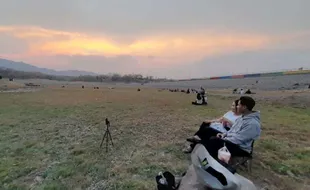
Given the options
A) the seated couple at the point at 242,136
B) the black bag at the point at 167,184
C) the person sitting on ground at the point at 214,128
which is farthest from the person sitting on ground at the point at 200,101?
the black bag at the point at 167,184

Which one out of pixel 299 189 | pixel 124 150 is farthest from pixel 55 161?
pixel 299 189

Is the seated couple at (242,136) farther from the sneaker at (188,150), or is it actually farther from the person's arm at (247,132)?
the sneaker at (188,150)

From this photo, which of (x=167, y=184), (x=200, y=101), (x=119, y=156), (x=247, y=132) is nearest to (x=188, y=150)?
(x=119, y=156)

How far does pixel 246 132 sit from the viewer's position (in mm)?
4699

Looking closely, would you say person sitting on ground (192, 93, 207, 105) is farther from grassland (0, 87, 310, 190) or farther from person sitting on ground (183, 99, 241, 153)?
person sitting on ground (183, 99, 241, 153)

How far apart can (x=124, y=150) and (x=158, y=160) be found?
3.55 ft

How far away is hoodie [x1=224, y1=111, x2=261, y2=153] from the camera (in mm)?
4703

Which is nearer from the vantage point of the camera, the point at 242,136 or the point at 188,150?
the point at 242,136

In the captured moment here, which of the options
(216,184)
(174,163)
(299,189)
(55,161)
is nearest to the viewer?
(216,184)

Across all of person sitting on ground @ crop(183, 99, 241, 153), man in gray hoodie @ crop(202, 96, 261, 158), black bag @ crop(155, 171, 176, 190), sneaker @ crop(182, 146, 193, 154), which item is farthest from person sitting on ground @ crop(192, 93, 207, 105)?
black bag @ crop(155, 171, 176, 190)

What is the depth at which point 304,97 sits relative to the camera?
61.9ft

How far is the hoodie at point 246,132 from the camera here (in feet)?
15.4

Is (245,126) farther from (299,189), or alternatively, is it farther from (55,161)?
(55,161)

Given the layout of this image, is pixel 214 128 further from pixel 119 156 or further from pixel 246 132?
pixel 119 156
